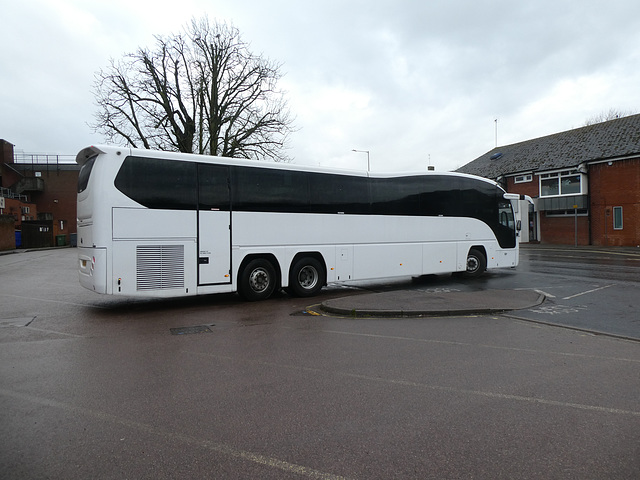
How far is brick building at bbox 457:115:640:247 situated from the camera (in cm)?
2955

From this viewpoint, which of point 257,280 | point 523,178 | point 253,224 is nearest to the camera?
point 253,224

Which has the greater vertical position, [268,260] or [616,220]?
[616,220]

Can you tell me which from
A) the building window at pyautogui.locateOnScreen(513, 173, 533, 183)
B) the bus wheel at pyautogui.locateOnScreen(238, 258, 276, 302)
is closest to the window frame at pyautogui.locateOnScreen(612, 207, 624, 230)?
the building window at pyautogui.locateOnScreen(513, 173, 533, 183)

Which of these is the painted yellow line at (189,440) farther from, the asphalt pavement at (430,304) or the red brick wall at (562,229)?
the red brick wall at (562,229)

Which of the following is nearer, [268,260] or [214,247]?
[214,247]

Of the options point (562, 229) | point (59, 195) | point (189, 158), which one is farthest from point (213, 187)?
point (59, 195)

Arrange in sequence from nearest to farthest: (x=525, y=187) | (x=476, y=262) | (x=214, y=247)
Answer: (x=214, y=247) < (x=476, y=262) < (x=525, y=187)

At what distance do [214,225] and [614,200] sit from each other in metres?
29.7

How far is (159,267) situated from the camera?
945cm

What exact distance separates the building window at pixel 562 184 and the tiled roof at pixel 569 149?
0.69m

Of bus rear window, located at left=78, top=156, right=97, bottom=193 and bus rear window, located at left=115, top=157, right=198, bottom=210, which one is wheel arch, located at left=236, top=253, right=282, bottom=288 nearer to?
bus rear window, located at left=115, top=157, right=198, bottom=210

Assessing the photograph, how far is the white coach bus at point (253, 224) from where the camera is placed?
9.09m

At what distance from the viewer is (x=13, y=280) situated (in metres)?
15.6

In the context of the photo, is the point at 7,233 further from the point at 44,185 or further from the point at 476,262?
the point at 476,262
